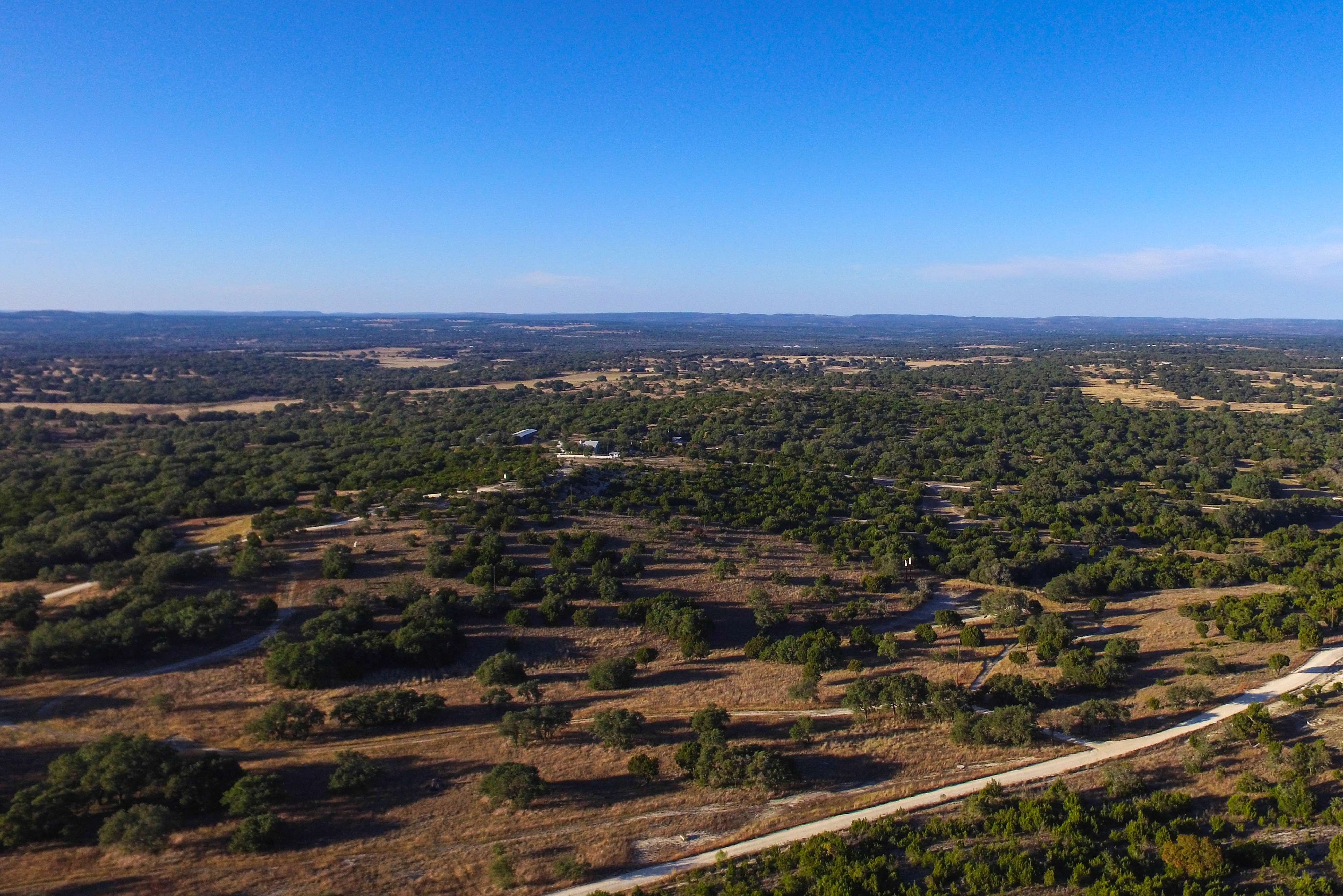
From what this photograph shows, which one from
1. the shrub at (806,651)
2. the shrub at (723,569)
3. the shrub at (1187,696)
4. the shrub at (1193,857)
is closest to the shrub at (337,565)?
the shrub at (723,569)

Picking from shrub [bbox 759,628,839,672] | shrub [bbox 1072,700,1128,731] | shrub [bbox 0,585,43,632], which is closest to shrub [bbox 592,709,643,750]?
shrub [bbox 759,628,839,672]

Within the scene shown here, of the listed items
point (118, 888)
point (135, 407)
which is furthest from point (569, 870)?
point (135, 407)

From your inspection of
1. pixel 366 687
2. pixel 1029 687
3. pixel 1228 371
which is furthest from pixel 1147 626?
pixel 1228 371

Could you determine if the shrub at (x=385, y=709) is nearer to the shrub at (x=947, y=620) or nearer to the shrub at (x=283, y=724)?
the shrub at (x=283, y=724)

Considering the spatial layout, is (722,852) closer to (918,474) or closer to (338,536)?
(338,536)

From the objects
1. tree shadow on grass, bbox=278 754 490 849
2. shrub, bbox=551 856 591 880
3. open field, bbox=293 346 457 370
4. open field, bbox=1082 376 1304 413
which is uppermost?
open field, bbox=293 346 457 370

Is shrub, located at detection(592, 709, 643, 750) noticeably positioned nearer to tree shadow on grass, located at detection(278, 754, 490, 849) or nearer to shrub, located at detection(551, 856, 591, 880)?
tree shadow on grass, located at detection(278, 754, 490, 849)

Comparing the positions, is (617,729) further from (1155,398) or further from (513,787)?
(1155,398)
